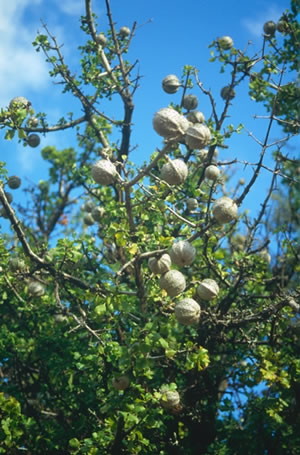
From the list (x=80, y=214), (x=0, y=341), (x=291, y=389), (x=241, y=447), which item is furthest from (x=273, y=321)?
(x=80, y=214)

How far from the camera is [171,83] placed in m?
6.86

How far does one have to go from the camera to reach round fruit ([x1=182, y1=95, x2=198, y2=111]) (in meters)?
6.79

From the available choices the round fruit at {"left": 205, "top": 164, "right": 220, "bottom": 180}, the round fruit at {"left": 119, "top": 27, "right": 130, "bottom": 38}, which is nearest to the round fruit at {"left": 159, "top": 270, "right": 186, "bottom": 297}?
the round fruit at {"left": 205, "top": 164, "right": 220, "bottom": 180}

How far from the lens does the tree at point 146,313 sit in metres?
4.37

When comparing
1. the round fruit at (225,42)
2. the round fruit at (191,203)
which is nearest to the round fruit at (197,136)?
the round fruit at (191,203)

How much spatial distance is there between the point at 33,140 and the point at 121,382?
3.94 meters

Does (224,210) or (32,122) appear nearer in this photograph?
(224,210)

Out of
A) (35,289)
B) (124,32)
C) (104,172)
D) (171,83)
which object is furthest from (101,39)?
(35,289)

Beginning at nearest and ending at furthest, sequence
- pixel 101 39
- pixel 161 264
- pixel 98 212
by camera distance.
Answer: pixel 161 264 < pixel 101 39 < pixel 98 212

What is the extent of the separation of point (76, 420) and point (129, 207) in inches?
114

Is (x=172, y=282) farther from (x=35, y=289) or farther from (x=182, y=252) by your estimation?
(x=35, y=289)

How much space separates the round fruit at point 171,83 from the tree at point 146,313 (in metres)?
0.03

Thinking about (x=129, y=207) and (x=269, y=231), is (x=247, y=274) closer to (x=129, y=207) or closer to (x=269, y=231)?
(x=269, y=231)

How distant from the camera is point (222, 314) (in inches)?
234
